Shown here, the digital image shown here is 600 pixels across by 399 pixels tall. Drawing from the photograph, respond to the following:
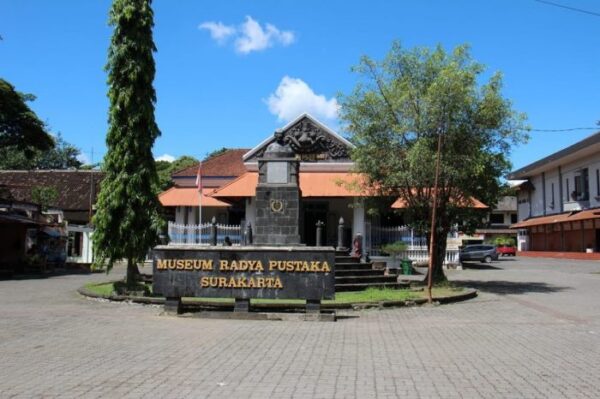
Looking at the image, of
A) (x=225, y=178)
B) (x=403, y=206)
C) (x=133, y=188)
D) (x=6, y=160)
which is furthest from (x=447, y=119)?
(x=6, y=160)

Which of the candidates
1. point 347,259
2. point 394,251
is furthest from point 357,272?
point 394,251

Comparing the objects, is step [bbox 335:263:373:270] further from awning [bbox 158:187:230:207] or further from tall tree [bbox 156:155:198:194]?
tall tree [bbox 156:155:198:194]

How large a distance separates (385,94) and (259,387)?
47.5 ft

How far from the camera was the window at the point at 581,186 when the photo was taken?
152 feet

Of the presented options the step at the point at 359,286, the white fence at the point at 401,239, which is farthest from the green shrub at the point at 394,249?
the step at the point at 359,286

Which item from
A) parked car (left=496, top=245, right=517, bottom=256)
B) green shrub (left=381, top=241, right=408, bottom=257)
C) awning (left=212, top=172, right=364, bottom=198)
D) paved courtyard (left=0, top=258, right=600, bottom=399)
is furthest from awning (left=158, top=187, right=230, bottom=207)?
parked car (left=496, top=245, right=517, bottom=256)

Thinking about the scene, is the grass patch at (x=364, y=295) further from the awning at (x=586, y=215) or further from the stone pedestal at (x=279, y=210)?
the awning at (x=586, y=215)

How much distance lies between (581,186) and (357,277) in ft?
119

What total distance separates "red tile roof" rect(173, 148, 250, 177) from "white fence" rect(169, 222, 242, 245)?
730 centimetres

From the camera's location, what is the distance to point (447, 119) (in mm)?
18422

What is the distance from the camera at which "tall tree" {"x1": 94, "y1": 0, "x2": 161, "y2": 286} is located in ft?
54.7

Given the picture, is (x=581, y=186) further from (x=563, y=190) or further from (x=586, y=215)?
(x=586, y=215)

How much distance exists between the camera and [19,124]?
29.1m

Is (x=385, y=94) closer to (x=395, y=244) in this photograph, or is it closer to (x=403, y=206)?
(x=403, y=206)
